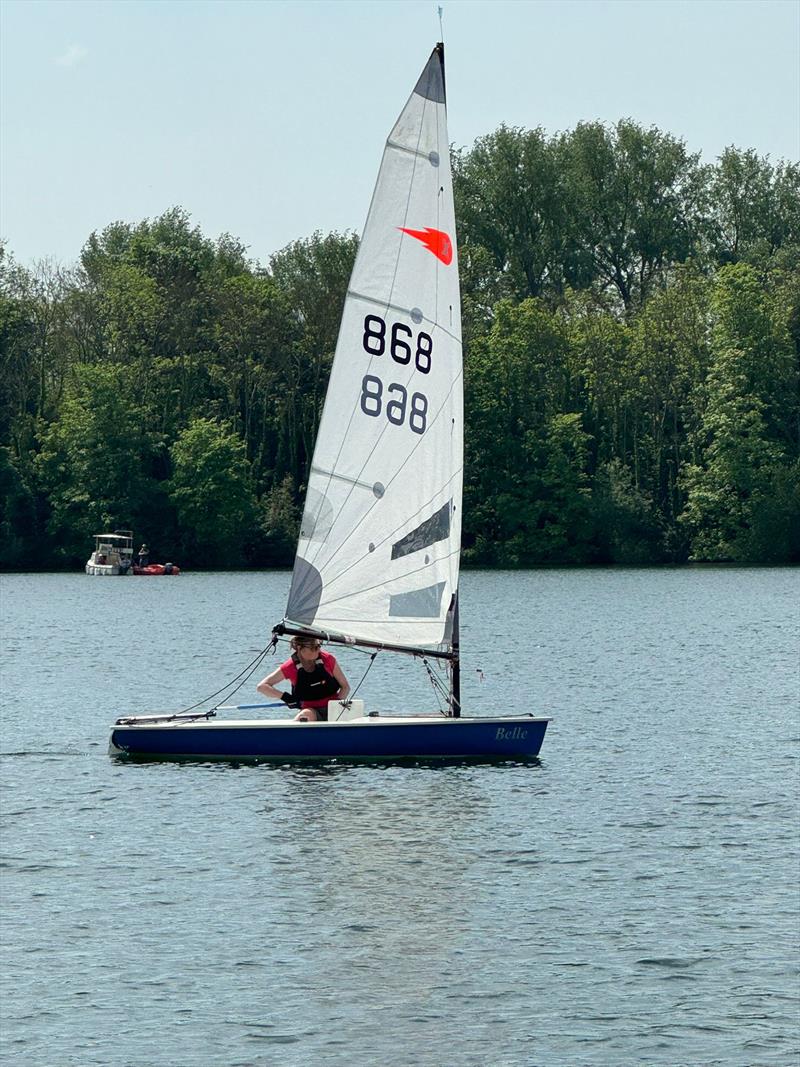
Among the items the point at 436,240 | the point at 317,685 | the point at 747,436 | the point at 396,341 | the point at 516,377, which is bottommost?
the point at 317,685

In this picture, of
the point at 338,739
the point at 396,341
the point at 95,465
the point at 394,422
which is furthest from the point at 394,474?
the point at 95,465

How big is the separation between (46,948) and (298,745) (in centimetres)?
1142

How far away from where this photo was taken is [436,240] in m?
33.0

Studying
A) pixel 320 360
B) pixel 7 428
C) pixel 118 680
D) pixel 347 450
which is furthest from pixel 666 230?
pixel 347 450

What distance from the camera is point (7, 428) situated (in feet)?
418

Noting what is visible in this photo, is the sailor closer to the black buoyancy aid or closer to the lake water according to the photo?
the black buoyancy aid

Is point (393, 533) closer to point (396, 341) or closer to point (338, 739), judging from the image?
point (396, 341)

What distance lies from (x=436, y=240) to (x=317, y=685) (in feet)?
26.1

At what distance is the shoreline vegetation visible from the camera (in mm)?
120750

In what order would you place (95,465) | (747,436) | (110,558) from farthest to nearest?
(95,465) < (110,558) < (747,436)

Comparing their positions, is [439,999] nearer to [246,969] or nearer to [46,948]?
[246,969]

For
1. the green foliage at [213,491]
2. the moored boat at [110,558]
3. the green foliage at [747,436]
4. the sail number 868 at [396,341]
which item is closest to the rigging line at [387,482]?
the sail number 868 at [396,341]

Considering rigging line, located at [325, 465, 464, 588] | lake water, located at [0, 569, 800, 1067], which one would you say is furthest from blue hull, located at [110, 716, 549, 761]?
rigging line, located at [325, 465, 464, 588]

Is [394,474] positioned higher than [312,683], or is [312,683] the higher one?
[394,474]
